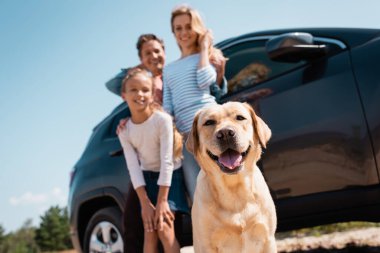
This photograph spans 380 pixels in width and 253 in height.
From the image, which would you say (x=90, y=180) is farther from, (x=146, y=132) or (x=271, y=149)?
(x=271, y=149)

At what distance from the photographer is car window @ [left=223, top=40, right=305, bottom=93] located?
329 centimetres

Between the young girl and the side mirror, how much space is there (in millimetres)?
886

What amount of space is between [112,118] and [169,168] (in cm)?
179

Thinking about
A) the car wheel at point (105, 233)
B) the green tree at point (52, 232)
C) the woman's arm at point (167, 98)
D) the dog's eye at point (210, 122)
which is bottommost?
the green tree at point (52, 232)

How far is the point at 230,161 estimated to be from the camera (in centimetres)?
224

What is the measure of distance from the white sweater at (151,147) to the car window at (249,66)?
0.83 meters

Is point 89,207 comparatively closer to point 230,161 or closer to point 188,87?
point 188,87

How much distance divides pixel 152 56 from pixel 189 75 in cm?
67

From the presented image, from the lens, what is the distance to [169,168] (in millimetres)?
2822

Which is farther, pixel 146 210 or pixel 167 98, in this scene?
pixel 167 98

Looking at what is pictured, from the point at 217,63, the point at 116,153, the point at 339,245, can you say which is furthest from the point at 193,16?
the point at 339,245

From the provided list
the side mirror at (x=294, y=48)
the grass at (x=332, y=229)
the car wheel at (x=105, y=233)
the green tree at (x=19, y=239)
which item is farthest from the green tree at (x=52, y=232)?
the side mirror at (x=294, y=48)

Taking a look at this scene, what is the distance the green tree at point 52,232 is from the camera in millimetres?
43906

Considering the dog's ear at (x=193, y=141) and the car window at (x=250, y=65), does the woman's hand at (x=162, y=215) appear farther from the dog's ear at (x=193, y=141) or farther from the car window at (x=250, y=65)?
the car window at (x=250, y=65)
